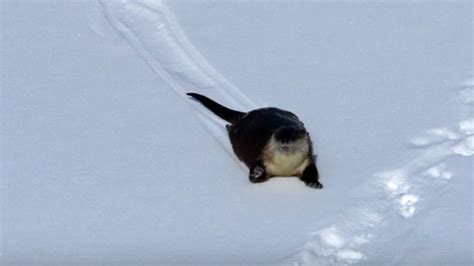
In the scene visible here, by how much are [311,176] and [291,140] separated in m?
0.22

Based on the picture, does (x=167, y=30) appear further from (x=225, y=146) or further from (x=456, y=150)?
(x=456, y=150)

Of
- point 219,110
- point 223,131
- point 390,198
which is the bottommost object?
point 390,198

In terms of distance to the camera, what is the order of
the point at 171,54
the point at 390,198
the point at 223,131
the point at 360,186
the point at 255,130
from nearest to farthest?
the point at 390,198 → the point at 360,186 → the point at 255,130 → the point at 223,131 → the point at 171,54

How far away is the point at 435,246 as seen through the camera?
A: 4.57 metres

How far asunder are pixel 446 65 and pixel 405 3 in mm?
1426

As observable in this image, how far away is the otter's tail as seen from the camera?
587 centimetres

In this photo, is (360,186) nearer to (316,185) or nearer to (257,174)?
(316,185)

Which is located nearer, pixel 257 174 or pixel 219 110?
pixel 257 174

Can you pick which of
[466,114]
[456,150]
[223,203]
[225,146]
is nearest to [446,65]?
[466,114]

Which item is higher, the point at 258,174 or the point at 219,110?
the point at 219,110

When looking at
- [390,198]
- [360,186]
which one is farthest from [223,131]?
[390,198]

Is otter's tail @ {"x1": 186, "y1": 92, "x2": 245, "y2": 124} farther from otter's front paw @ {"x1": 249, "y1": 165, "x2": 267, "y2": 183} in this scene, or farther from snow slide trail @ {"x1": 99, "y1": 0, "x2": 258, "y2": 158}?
otter's front paw @ {"x1": 249, "y1": 165, "x2": 267, "y2": 183}

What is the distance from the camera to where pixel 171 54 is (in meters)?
7.06

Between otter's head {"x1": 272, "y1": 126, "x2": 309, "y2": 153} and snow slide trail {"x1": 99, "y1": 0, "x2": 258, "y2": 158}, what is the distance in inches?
20.0
